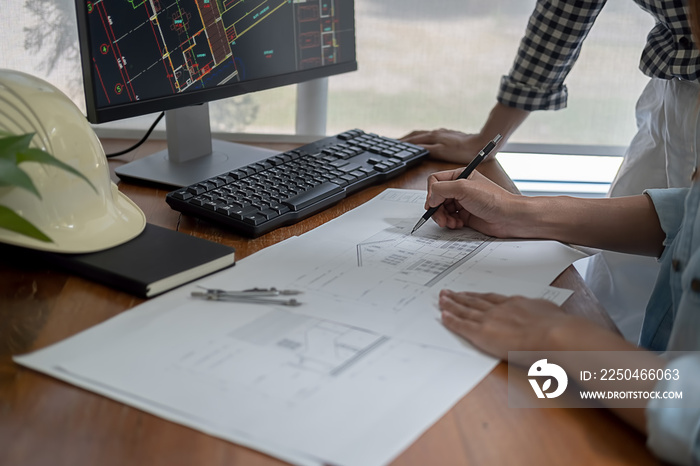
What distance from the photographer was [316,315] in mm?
697

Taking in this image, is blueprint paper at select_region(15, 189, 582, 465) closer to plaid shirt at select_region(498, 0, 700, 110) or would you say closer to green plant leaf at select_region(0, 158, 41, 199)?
green plant leaf at select_region(0, 158, 41, 199)

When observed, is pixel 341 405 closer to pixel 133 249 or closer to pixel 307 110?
pixel 133 249

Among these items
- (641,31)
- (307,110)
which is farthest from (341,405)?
(641,31)

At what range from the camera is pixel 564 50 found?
1.33 metres

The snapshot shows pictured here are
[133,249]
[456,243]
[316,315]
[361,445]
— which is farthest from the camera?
[456,243]

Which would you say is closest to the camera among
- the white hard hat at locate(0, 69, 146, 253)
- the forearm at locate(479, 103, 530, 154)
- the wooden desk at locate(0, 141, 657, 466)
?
the wooden desk at locate(0, 141, 657, 466)

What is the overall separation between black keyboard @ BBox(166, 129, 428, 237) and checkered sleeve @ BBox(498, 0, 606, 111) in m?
0.26

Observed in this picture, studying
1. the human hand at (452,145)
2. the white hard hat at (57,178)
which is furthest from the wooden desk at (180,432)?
the human hand at (452,145)

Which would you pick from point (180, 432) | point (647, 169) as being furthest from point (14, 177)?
point (647, 169)

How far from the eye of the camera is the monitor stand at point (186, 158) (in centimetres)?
110

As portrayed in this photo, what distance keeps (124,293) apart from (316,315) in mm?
214

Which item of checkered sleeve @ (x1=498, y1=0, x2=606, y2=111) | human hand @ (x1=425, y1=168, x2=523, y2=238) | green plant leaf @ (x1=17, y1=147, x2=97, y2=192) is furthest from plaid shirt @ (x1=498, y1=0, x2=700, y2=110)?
green plant leaf @ (x1=17, y1=147, x2=97, y2=192)

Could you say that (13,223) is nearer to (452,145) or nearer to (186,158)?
(186,158)

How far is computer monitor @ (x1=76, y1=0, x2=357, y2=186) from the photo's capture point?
3.07ft
